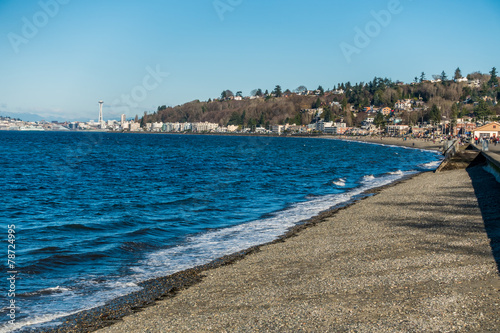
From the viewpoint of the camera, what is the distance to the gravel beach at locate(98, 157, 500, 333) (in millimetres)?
7246

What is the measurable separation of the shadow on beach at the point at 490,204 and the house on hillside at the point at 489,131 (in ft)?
218

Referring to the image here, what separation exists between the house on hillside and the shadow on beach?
218 feet

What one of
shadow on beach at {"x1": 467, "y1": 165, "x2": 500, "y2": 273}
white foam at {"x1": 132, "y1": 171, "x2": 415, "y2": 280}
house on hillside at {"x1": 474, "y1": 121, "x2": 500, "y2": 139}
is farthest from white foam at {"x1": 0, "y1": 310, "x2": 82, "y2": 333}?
house on hillside at {"x1": 474, "y1": 121, "x2": 500, "y2": 139}

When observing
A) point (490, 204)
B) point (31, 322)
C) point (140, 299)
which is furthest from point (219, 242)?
point (490, 204)

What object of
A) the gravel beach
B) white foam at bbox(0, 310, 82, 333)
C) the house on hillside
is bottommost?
white foam at bbox(0, 310, 82, 333)

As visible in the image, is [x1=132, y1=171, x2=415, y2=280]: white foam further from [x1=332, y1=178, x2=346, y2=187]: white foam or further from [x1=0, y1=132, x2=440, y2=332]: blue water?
[x1=332, y1=178, x2=346, y2=187]: white foam

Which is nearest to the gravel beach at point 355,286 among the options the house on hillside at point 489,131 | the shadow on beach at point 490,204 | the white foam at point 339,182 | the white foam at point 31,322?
the shadow on beach at point 490,204

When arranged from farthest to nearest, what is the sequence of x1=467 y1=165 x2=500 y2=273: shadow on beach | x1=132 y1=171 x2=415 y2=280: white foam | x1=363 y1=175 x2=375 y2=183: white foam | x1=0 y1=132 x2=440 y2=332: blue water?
x1=363 y1=175 x2=375 y2=183: white foam < x1=132 y1=171 x2=415 y2=280: white foam < x1=467 y1=165 x2=500 y2=273: shadow on beach < x1=0 y1=132 x2=440 y2=332: blue water

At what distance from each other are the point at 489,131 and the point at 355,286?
92.5 metres

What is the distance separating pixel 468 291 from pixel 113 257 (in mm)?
9432

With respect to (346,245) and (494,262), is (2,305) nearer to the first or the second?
(346,245)

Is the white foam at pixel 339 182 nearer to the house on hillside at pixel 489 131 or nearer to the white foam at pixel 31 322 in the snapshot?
the white foam at pixel 31 322

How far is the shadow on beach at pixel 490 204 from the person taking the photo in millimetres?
11675

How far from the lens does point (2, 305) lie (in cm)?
913
